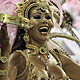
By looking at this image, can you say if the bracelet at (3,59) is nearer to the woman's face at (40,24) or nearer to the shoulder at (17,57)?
the shoulder at (17,57)

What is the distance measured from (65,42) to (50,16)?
887mm

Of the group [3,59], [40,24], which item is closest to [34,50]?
[40,24]

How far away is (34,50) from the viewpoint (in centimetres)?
123

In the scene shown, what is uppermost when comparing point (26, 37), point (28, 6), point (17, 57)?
point (28, 6)

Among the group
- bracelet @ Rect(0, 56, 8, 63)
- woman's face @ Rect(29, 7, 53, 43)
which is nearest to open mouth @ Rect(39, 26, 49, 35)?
woman's face @ Rect(29, 7, 53, 43)

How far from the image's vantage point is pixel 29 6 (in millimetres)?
1245

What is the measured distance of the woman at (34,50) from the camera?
46.9 inches

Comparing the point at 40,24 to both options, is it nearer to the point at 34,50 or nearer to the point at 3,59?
the point at 34,50

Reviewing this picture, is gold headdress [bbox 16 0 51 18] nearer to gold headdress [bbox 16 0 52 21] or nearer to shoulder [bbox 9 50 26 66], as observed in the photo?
gold headdress [bbox 16 0 52 21]

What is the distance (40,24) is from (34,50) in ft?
0.49

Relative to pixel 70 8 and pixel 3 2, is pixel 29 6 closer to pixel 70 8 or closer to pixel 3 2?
pixel 3 2

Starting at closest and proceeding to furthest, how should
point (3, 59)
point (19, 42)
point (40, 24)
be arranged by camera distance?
point (3, 59), point (40, 24), point (19, 42)

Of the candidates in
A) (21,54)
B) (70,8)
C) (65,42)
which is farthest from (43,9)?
(70,8)

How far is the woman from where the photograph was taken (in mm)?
1191
